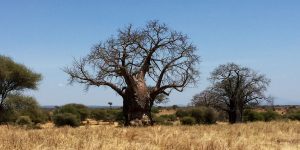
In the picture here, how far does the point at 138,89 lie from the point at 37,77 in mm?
21485

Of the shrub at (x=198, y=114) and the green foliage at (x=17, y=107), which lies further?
the shrub at (x=198, y=114)

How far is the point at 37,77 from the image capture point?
1699 inches

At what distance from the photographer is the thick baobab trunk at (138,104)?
23.6 meters

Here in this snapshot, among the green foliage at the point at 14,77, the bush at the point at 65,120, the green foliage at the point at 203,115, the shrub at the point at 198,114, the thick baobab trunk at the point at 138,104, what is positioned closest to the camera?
the thick baobab trunk at the point at 138,104

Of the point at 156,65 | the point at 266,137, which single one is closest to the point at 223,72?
the point at 156,65

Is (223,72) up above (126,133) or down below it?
above

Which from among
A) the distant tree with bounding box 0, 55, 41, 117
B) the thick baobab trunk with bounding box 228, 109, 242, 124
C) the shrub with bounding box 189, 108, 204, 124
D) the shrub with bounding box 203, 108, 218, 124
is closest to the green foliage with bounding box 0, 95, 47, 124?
the distant tree with bounding box 0, 55, 41, 117

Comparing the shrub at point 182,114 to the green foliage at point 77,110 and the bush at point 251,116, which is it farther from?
the green foliage at point 77,110

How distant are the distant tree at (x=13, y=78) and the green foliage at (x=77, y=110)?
1633 centimetres

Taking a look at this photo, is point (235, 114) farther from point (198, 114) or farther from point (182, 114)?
point (182, 114)

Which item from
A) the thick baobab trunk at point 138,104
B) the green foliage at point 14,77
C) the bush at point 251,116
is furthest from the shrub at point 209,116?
the thick baobab trunk at point 138,104

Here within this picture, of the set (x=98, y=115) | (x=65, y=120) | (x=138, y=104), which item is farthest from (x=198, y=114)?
(x=138, y=104)

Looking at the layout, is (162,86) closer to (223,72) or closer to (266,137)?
(266,137)

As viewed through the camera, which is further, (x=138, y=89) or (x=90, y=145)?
(x=138, y=89)
